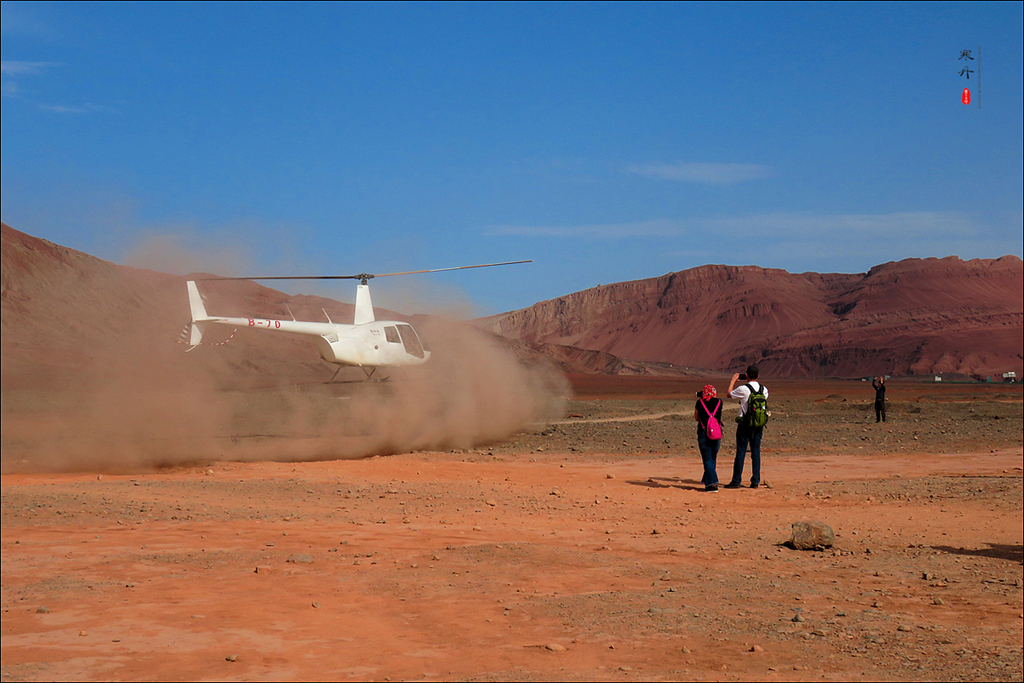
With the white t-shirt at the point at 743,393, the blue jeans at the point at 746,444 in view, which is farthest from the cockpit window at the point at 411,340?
the white t-shirt at the point at 743,393

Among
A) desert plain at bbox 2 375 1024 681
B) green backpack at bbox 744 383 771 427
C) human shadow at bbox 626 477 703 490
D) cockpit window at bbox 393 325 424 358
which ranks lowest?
desert plain at bbox 2 375 1024 681

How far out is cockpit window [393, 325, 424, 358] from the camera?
93.6ft

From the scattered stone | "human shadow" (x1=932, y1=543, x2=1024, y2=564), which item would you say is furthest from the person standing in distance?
the scattered stone

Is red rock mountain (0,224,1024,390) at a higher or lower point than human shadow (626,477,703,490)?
higher

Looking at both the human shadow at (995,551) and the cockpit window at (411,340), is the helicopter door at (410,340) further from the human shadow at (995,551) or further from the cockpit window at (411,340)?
the human shadow at (995,551)

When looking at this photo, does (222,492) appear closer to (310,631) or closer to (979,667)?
(310,631)

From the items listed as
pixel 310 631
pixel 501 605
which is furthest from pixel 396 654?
pixel 501 605

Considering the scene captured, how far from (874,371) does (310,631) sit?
166 meters

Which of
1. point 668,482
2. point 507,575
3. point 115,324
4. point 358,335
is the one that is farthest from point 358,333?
point 507,575

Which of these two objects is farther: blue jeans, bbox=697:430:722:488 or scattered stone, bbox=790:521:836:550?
blue jeans, bbox=697:430:722:488

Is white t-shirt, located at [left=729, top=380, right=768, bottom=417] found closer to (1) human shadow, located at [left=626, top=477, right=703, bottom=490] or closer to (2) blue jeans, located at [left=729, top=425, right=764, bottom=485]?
(2) blue jeans, located at [left=729, top=425, right=764, bottom=485]

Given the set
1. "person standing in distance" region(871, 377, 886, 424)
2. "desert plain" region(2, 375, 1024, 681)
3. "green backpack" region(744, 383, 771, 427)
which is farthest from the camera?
"person standing in distance" region(871, 377, 886, 424)

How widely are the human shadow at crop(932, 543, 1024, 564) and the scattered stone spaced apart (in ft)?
4.83

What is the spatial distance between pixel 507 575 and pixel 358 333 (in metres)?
17.1
